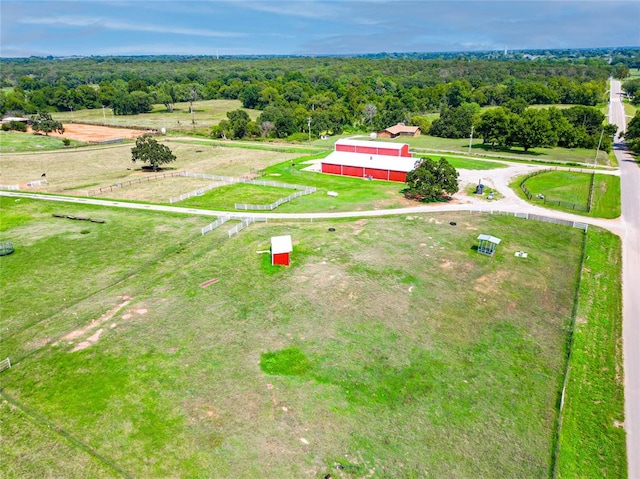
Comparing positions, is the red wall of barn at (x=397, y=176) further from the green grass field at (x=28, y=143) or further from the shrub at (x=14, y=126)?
the shrub at (x=14, y=126)

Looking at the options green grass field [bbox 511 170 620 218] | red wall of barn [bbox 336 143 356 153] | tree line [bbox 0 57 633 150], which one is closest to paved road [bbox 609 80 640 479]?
green grass field [bbox 511 170 620 218]

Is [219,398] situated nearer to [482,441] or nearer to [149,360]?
[149,360]

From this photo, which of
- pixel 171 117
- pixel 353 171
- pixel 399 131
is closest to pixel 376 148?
pixel 353 171

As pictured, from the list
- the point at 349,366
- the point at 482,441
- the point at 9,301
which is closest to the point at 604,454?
the point at 482,441

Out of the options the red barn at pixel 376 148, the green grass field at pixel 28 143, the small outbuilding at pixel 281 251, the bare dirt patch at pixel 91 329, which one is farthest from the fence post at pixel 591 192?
the green grass field at pixel 28 143

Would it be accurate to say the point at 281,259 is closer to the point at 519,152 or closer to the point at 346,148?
the point at 346,148

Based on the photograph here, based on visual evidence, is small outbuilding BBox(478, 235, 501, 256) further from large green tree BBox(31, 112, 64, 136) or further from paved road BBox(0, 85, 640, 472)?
large green tree BBox(31, 112, 64, 136)
